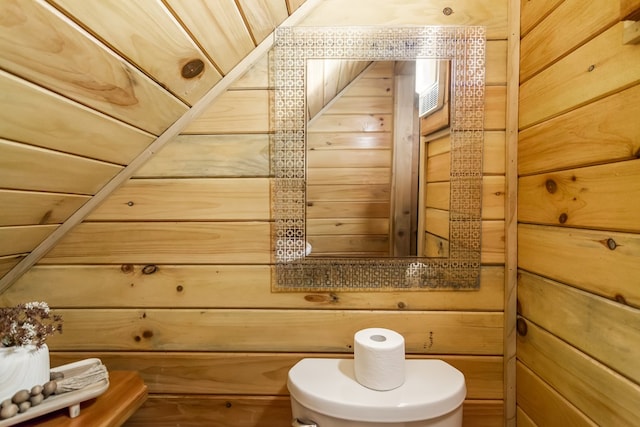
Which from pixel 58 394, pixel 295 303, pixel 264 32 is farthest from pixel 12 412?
pixel 264 32

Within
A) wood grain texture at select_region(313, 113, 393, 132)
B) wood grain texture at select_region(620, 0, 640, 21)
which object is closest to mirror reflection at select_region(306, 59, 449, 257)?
wood grain texture at select_region(313, 113, 393, 132)

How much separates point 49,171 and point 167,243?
1.14ft

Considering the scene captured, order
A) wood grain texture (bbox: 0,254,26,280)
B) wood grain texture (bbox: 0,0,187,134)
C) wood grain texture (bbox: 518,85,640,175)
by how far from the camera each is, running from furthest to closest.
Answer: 1. wood grain texture (bbox: 0,254,26,280)
2. wood grain texture (bbox: 518,85,640,175)
3. wood grain texture (bbox: 0,0,187,134)

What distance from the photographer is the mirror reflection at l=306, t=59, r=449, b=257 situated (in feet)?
3.14

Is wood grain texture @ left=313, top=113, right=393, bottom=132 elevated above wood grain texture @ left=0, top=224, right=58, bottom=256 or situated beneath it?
elevated above

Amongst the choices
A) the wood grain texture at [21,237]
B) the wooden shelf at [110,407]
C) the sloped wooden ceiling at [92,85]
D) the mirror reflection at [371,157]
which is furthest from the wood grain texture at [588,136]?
the wood grain texture at [21,237]

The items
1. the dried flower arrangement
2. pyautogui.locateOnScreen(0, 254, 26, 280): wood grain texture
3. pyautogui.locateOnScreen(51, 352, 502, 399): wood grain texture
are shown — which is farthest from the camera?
pyautogui.locateOnScreen(51, 352, 502, 399): wood grain texture

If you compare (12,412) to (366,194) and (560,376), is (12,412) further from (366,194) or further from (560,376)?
(560,376)

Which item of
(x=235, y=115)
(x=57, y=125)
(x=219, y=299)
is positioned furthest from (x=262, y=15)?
(x=219, y=299)

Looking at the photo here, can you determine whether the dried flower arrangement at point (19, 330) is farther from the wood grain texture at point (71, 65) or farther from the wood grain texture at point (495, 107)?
the wood grain texture at point (495, 107)

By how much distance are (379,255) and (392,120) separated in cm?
40

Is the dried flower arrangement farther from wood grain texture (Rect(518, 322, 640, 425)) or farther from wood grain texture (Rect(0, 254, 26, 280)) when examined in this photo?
wood grain texture (Rect(518, 322, 640, 425))

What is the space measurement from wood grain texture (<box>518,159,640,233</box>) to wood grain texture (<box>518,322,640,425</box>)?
294mm

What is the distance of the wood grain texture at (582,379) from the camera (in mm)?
→ 618
